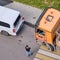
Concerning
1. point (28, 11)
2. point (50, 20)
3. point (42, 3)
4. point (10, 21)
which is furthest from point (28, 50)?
point (42, 3)

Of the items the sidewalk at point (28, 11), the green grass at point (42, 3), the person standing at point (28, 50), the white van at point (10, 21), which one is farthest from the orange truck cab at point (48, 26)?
the green grass at point (42, 3)

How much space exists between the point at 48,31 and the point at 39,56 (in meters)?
1.82

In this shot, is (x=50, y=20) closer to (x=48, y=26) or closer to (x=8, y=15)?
(x=48, y=26)

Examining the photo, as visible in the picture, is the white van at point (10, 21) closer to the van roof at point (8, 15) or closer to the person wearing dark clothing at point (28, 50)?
the van roof at point (8, 15)

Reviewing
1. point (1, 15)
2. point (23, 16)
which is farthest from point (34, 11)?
point (1, 15)

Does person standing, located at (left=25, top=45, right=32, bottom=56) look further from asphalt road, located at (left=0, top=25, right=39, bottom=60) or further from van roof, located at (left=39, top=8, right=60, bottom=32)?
van roof, located at (left=39, top=8, right=60, bottom=32)

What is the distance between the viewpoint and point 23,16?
2272 cm

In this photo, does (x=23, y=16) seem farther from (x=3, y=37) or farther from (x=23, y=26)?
(x=3, y=37)

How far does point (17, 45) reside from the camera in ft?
70.0

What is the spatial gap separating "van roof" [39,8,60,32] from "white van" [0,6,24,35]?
2.54 metres

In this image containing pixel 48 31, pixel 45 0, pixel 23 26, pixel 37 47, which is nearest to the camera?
pixel 48 31

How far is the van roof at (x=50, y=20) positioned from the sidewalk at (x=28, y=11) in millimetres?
2778

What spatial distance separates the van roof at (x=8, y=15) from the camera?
2142cm

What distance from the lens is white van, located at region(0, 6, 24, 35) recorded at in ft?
70.2
